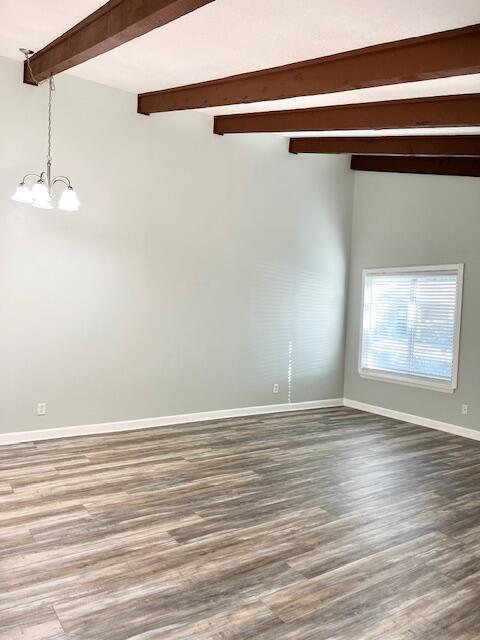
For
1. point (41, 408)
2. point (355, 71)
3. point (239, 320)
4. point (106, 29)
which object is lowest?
point (41, 408)

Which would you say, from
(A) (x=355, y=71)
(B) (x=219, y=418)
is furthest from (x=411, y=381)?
(A) (x=355, y=71)

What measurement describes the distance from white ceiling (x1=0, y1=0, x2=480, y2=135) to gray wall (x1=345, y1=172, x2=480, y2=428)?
1530 mm

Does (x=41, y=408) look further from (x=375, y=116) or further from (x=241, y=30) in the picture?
(x=375, y=116)

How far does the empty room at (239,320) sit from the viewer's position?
2.70 meters

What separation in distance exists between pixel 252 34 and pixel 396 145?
2.64 meters

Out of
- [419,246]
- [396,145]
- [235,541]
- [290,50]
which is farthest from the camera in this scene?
[419,246]

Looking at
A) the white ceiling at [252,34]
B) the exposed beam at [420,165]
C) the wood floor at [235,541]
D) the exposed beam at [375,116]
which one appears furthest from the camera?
the exposed beam at [420,165]

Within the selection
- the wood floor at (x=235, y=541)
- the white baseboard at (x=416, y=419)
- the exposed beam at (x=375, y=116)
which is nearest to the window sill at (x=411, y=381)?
the white baseboard at (x=416, y=419)

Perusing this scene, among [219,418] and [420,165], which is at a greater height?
[420,165]

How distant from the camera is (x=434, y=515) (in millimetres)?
3656

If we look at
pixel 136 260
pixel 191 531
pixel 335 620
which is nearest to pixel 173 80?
pixel 136 260

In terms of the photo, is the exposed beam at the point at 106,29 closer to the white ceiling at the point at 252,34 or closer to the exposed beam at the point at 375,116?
the white ceiling at the point at 252,34

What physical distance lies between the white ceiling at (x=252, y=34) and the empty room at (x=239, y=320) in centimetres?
2

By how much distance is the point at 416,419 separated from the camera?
6.48m
